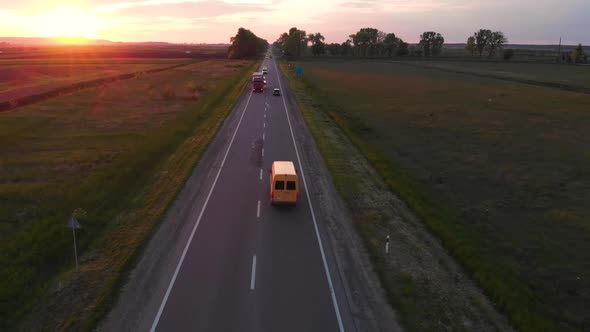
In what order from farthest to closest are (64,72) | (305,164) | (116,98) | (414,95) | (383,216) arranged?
(64,72), (414,95), (116,98), (305,164), (383,216)

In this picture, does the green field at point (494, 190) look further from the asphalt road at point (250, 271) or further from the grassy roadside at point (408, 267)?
the asphalt road at point (250, 271)

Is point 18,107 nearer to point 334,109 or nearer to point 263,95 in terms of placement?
point 263,95

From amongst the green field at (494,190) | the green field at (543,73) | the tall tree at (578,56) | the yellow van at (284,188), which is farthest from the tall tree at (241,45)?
the yellow van at (284,188)

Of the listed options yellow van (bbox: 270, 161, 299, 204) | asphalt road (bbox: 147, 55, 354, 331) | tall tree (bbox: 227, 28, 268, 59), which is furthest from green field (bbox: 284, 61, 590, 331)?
tall tree (bbox: 227, 28, 268, 59)

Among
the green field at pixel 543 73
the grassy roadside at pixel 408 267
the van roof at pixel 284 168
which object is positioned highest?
the green field at pixel 543 73

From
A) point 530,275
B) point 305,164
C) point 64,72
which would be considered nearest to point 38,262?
point 305,164

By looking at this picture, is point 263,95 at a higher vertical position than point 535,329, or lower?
higher

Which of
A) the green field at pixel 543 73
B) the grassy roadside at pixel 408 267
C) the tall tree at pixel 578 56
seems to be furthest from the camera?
the tall tree at pixel 578 56

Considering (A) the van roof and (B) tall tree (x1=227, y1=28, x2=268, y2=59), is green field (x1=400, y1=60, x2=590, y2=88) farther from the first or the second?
(A) the van roof
